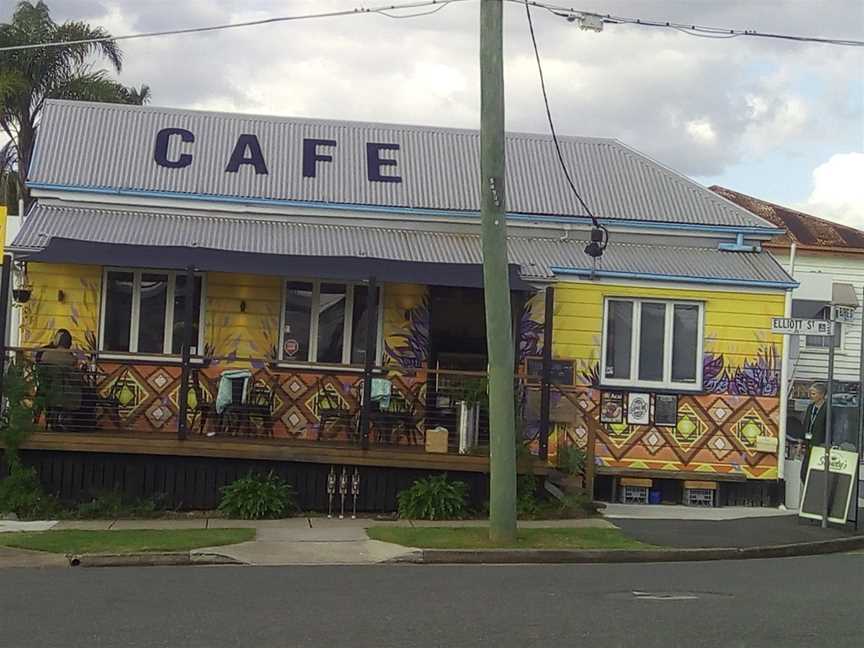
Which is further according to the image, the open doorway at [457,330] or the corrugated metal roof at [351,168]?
the corrugated metal roof at [351,168]

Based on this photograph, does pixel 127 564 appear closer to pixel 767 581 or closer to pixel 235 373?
pixel 235 373

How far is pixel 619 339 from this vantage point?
17469 millimetres

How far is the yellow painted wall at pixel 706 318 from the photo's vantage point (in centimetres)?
1723

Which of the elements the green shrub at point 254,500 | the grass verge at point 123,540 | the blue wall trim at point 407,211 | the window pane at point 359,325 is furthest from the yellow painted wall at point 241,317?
the grass verge at point 123,540

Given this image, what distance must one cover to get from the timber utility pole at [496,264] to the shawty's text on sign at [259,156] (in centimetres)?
604

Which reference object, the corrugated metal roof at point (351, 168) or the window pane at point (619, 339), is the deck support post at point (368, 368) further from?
the window pane at point (619, 339)

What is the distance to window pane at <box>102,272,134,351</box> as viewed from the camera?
16.8 meters

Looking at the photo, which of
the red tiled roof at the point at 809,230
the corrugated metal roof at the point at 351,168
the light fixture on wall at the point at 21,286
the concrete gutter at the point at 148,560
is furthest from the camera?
the red tiled roof at the point at 809,230

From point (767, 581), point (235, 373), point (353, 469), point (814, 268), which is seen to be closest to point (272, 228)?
point (235, 373)

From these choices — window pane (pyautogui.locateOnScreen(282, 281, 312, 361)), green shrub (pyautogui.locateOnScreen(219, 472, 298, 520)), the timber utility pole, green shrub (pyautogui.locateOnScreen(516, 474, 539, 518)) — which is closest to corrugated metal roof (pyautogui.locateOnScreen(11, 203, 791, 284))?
window pane (pyautogui.locateOnScreen(282, 281, 312, 361))

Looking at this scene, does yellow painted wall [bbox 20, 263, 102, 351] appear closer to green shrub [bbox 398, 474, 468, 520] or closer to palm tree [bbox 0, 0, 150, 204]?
green shrub [bbox 398, 474, 468, 520]

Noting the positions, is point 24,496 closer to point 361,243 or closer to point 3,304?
point 3,304

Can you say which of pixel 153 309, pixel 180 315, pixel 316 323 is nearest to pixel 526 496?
pixel 316 323

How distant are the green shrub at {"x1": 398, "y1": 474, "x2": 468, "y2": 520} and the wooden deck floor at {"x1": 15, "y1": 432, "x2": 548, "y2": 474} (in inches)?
9.8
